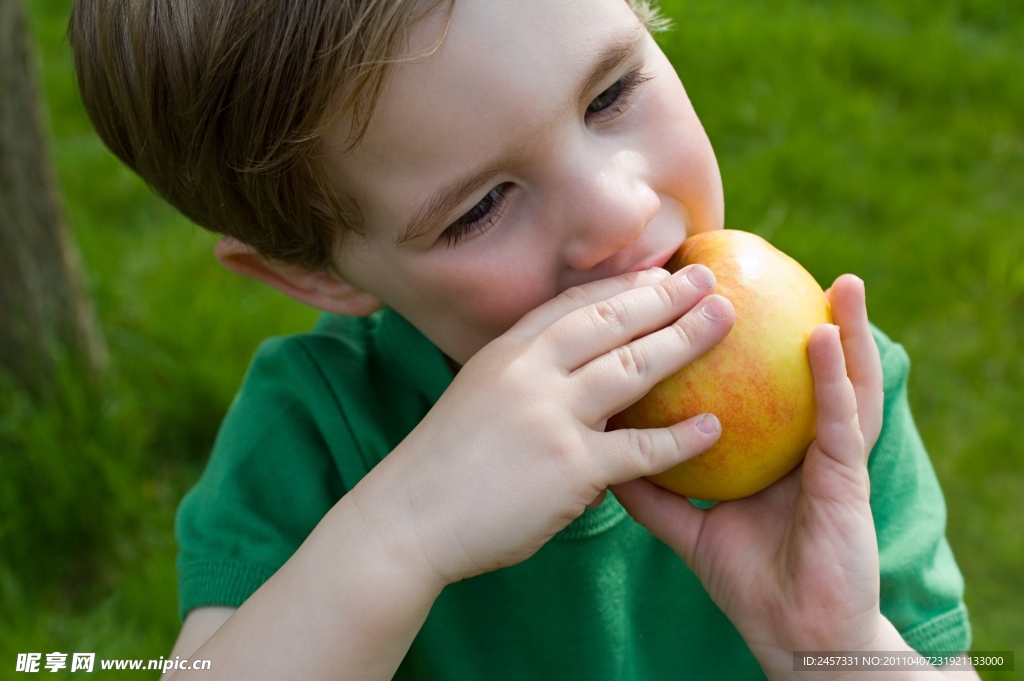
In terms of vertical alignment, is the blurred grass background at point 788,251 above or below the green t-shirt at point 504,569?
below

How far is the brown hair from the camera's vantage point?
1287mm

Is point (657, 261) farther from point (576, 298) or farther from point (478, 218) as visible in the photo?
point (478, 218)

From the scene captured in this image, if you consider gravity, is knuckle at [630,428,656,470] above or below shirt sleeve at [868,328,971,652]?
above

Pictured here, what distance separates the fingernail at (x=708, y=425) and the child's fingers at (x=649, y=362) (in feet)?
0.26

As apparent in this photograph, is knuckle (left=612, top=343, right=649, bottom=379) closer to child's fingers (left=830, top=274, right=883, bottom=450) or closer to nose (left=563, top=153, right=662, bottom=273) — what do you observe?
nose (left=563, top=153, right=662, bottom=273)

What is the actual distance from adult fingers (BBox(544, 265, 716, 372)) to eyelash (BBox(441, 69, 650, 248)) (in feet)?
0.60

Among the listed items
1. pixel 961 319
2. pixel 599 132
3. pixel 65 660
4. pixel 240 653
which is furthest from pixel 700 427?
pixel 961 319

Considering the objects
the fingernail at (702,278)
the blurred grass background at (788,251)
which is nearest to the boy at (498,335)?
the fingernail at (702,278)

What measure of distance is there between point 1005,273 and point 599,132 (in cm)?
232

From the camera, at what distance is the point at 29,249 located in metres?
2.64

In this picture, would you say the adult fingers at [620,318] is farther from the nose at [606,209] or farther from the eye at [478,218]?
the eye at [478,218]

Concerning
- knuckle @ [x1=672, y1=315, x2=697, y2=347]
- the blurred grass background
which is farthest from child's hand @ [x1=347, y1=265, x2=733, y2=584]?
the blurred grass background

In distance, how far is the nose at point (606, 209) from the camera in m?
1.33

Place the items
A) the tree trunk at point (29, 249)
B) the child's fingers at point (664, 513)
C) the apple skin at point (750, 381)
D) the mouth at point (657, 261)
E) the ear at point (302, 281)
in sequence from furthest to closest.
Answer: the tree trunk at point (29, 249), the ear at point (302, 281), the child's fingers at point (664, 513), the mouth at point (657, 261), the apple skin at point (750, 381)
